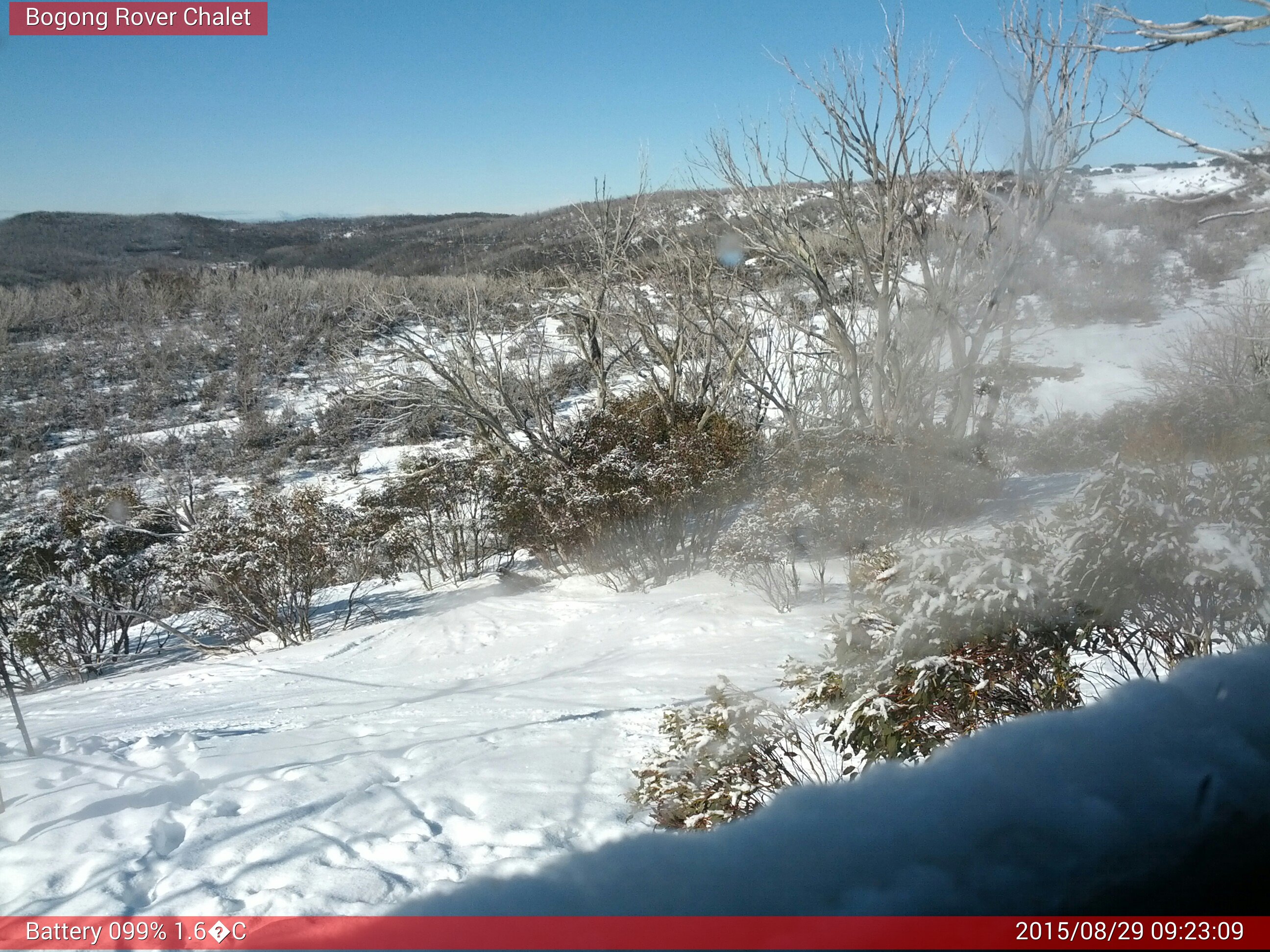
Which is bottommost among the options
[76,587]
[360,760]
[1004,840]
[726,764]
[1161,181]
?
[76,587]

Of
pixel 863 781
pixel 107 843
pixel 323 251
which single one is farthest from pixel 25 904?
pixel 323 251

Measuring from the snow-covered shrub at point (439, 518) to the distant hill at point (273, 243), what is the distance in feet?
28.8

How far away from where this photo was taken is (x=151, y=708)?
5.52 metres

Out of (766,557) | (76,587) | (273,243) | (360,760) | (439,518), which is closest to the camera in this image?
(360,760)

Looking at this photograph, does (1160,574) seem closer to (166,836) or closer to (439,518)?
(166,836)

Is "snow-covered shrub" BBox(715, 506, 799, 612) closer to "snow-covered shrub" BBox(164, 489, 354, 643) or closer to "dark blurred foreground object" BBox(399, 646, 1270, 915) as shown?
"snow-covered shrub" BBox(164, 489, 354, 643)

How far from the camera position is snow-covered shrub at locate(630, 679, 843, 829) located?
8.18 feet

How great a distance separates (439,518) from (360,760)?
229 inches

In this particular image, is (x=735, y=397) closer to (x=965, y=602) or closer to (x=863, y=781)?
(x=965, y=602)

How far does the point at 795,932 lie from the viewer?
49cm

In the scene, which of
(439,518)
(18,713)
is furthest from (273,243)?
(18,713)

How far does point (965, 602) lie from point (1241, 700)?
75.1 inches

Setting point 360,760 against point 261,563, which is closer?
point 360,760

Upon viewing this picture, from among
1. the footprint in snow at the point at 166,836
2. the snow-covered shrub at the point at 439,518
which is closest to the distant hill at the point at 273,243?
the snow-covered shrub at the point at 439,518
